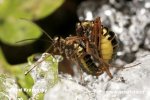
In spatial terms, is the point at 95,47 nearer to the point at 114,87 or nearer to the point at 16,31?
the point at 114,87

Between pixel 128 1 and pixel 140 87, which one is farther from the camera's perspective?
pixel 128 1

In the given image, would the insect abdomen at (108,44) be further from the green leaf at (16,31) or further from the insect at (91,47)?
the green leaf at (16,31)

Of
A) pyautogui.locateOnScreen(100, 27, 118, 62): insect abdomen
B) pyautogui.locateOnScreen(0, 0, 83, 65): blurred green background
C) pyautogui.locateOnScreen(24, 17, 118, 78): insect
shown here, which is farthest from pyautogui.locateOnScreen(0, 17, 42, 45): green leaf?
pyautogui.locateOnScreen(100, 27, 118, 62): insect abdomen

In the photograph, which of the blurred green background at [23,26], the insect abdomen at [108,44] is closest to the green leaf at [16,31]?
the blurred green background at [23,26]

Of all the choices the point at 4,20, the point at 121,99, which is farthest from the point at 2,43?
the point at 121,99

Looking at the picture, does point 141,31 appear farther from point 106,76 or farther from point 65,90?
point 65,90

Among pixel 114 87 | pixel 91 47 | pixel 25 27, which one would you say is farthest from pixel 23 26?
pixel 114 87
